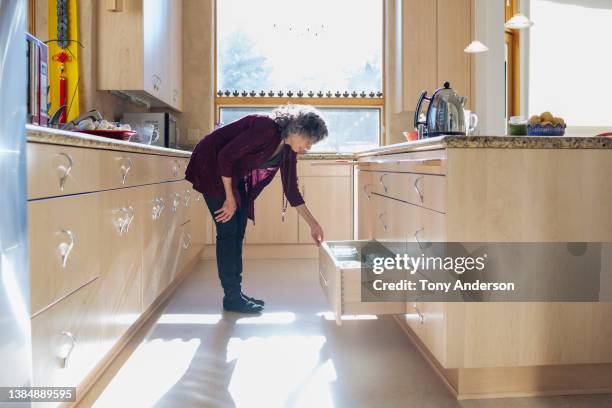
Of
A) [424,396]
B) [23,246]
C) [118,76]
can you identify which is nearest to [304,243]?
[118,76]

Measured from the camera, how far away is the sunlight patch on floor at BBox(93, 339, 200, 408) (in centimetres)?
162

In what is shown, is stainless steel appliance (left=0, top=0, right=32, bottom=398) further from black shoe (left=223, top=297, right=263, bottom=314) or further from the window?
the window

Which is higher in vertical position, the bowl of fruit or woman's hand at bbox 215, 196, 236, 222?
the bowl of fruit

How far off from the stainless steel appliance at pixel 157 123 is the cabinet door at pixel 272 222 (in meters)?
0.80

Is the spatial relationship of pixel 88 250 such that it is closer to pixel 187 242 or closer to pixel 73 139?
pixel 73 139

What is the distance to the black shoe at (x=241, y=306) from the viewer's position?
2617 mm

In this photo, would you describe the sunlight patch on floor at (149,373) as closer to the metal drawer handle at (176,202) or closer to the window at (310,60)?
the metal drawer handle at (176,202)

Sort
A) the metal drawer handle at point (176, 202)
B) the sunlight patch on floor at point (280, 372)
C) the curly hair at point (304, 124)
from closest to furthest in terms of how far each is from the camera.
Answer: the sunlight patch on floor at point (280, 372) → the curly hair at point (304, 124) → the metal drawer handle at point (176, 202)

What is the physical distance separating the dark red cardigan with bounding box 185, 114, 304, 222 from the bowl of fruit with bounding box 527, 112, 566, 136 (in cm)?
102

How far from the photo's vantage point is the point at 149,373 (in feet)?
6.02

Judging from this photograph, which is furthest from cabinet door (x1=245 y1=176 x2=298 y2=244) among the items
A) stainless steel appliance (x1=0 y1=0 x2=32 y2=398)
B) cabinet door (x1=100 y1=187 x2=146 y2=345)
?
stainless steel appliance (x1=0 y1=0 x2=32 y2=398)

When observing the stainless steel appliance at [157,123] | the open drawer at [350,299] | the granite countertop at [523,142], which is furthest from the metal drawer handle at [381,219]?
the stainless steel appliance at [157,123]

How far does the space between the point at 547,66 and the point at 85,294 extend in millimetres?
4661

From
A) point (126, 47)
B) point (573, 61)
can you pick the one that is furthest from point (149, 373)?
point (573, 61)
